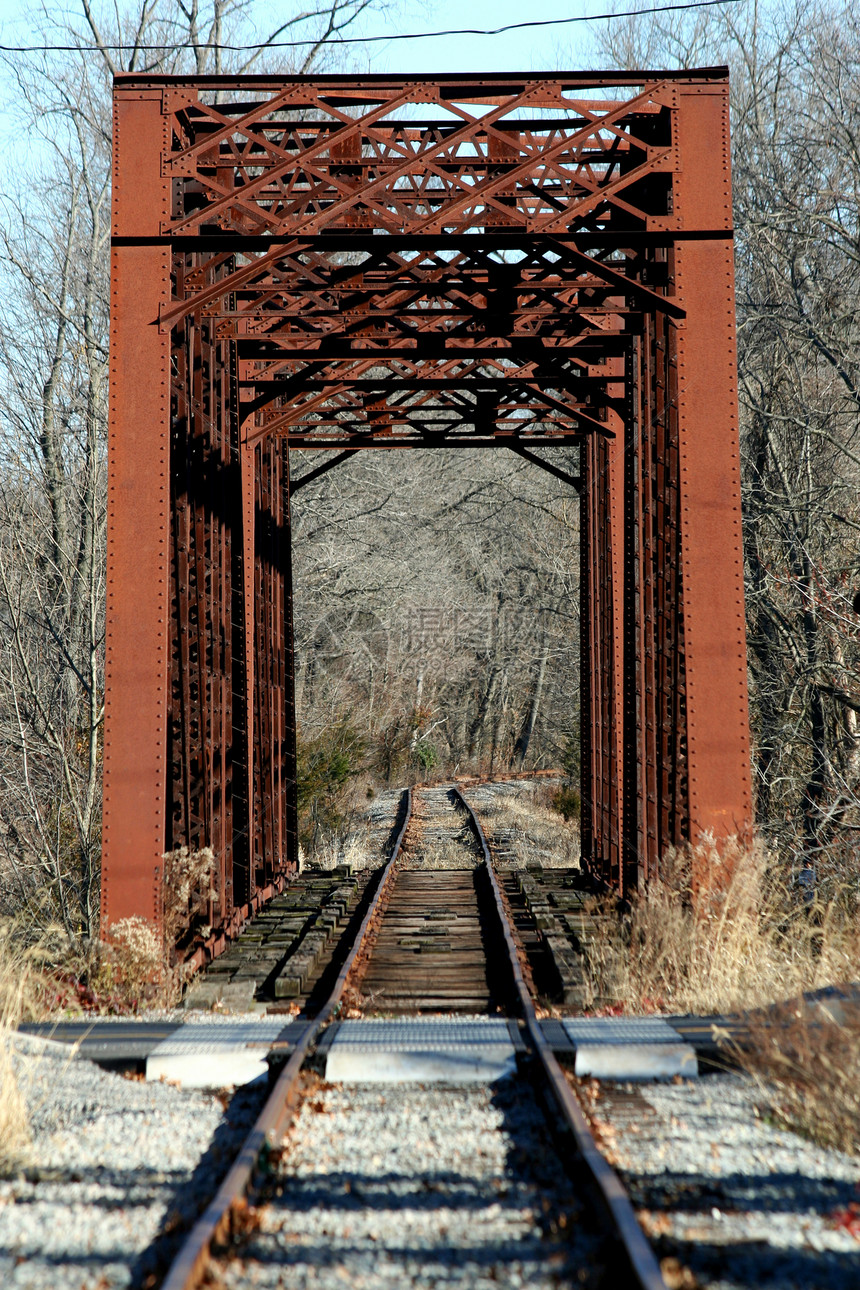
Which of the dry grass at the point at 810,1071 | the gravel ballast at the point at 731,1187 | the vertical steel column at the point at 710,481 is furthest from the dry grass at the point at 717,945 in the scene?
the gravel ballast at the point at 731,1187

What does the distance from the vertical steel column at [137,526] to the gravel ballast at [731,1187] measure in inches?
171

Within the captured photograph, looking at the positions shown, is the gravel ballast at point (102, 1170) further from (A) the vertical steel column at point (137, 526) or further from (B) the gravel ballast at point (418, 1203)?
(A) the vertical steel column at point (137, 526)

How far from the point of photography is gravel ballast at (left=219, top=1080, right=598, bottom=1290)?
3455mm

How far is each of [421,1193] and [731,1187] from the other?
1.14 m

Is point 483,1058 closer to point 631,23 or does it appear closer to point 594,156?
point 594,156

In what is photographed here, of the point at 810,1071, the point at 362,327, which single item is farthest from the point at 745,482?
the point at 810,1071

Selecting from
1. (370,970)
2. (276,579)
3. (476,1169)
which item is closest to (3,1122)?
(476,1169)

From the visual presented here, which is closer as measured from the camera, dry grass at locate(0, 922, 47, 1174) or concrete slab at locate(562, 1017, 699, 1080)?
dry grass at locate(0, 922, 47, 1174)

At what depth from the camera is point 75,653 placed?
16547 millimetres

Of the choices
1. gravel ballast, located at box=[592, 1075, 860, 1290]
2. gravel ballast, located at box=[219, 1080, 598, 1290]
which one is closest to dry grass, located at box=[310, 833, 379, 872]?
gravel ballast, located at box=[219, 1080, 598, 1290]

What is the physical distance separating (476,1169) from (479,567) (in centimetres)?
3869

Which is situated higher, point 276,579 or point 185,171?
point 185,171

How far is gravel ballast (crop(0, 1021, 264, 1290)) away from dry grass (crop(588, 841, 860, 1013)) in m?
3.16

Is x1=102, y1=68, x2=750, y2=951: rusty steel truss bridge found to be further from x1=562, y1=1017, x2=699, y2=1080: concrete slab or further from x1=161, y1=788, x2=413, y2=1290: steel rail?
x1=562, y1=1017, x2=699, y2=1080: concrete slab
